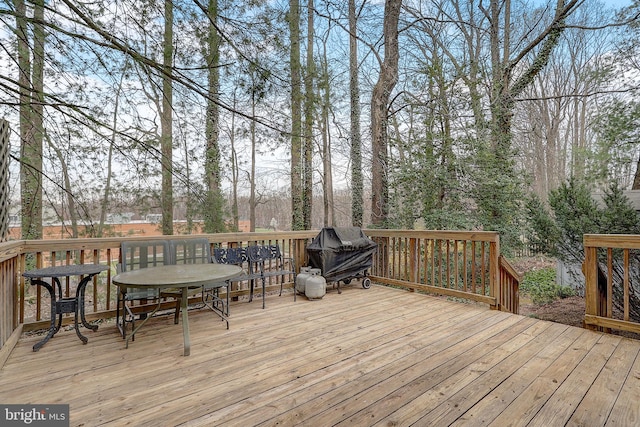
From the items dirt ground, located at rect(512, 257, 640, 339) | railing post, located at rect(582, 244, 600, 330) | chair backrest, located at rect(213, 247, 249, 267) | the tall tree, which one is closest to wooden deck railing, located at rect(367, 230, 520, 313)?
railing post, located at rect(582, 244, 600, 330)

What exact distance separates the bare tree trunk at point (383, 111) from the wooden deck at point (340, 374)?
14.1ft

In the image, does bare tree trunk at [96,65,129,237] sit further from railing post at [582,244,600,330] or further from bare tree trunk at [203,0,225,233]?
railing post at [582,244,600,330]

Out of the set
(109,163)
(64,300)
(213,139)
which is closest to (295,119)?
(213,139)

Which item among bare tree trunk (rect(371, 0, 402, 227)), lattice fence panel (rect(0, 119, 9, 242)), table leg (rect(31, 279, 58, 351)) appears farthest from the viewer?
bare tree trunk (rect(371, 0, 402, 227))

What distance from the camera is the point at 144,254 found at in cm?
344

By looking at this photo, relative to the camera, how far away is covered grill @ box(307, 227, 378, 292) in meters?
4.54

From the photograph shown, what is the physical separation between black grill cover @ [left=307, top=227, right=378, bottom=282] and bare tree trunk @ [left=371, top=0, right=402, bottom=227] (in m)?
2.62

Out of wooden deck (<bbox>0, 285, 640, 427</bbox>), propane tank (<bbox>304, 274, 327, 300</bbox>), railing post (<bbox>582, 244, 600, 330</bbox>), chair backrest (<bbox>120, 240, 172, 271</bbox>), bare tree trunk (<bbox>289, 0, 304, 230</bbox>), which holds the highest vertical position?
bare tree trunk (<bbox>289, 0, 304, 230</bbox>)

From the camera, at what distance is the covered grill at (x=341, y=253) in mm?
4535

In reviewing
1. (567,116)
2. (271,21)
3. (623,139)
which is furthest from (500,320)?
(567,116)

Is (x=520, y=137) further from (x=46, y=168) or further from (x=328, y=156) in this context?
(x=46, y=168)

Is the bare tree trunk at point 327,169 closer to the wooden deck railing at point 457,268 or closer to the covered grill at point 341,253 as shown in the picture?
the wooden deck railing at point 457,268

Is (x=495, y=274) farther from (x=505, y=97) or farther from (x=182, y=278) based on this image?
(x=505, y=97)

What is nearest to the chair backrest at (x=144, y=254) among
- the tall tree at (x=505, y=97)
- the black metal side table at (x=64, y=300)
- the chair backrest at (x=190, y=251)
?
the chair backrest at (x=190, y=251)
